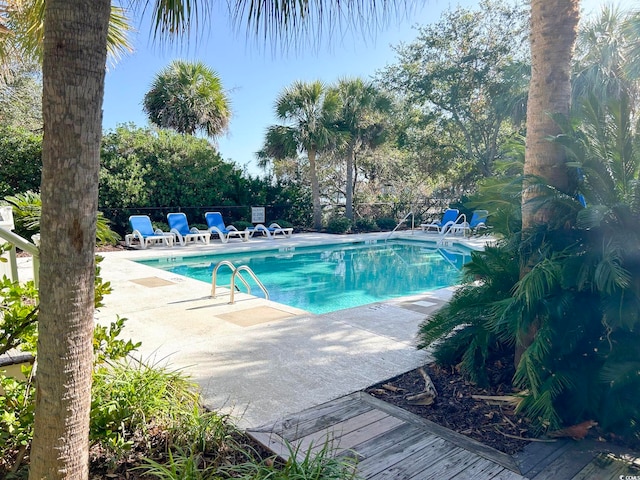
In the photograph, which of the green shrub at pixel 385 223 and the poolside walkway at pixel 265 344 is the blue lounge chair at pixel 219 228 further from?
the green shrub at pixel 385 223

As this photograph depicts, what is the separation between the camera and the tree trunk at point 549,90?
3.15 metres

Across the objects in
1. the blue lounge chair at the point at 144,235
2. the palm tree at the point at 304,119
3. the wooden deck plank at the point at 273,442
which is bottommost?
the wooden deck plank at the point at 273,442

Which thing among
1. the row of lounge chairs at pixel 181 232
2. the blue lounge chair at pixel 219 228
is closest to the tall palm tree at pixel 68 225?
the row of lounge chairs at pixel 181 232

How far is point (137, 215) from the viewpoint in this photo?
559 inches

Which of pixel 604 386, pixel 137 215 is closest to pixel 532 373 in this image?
pixel 604 386

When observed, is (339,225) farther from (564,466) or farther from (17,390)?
(17,390)

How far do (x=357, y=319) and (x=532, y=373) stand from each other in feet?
9.69

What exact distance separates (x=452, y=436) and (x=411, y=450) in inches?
13.4

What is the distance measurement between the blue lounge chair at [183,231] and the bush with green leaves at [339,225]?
19.6ft

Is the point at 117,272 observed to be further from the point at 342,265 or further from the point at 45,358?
the point at 45,358

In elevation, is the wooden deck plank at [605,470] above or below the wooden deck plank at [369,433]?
below

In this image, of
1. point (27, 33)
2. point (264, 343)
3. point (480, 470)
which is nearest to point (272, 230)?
point (27, 33)

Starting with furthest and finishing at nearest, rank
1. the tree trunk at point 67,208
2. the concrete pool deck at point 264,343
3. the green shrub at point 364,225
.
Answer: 1. the green shrub at point 364,225
2. the concrete pool deck at point 264,343
3. the tree trunk at point 67,208

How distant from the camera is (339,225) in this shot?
18031 mm
